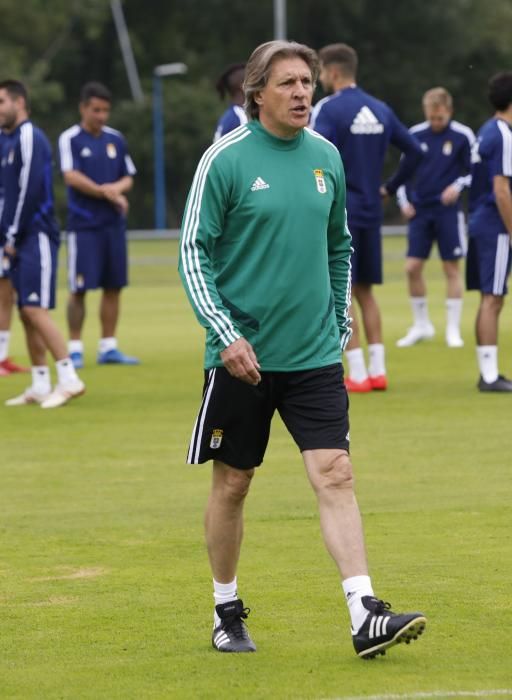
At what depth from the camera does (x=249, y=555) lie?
301 inches

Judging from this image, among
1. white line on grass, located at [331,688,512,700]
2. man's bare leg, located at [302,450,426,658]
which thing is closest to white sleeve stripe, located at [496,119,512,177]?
man's bare leg, located at [302,450,426,658]

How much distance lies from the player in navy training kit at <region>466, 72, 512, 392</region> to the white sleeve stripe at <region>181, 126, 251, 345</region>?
6.90 m

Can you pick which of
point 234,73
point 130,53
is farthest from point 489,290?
point 130,53

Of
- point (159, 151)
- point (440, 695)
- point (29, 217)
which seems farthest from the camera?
point (159, 151)

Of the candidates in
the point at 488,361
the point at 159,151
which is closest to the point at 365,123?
the point at 488,361

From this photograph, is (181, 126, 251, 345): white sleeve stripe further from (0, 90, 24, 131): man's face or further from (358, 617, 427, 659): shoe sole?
(0, 90, 24, 131): man's face

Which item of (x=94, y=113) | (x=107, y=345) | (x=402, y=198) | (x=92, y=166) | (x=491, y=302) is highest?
(x=94, y=113)

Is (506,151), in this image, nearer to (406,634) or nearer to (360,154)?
(360,154)

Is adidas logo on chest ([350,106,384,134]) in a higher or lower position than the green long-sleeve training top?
lower

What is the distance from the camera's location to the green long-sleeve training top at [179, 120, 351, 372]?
231 inches

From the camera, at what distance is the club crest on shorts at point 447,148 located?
17928 millimetres

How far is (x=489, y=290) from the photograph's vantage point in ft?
42.8

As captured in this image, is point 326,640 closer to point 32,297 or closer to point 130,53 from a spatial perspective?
point 32,297

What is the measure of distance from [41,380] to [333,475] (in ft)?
25.2
